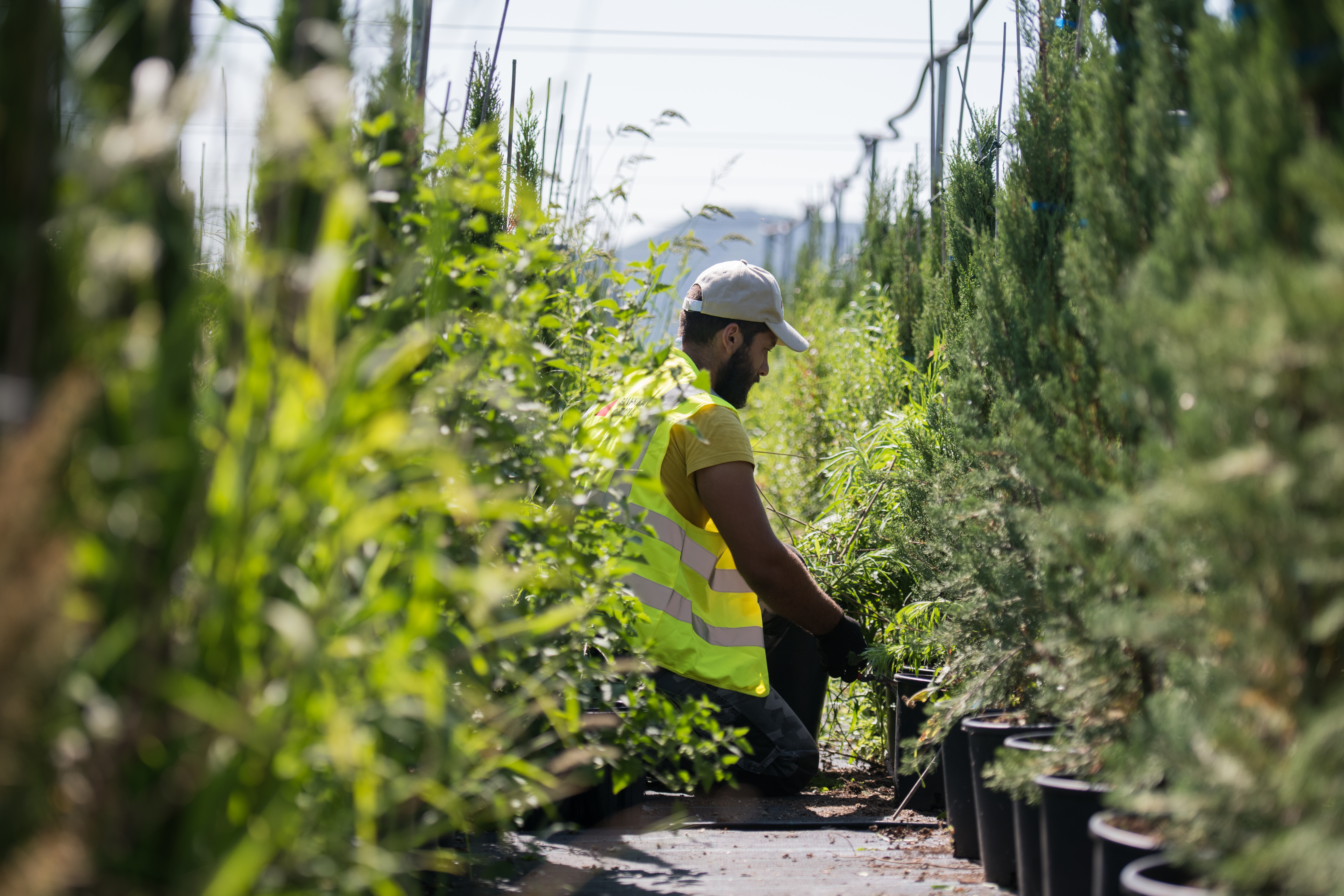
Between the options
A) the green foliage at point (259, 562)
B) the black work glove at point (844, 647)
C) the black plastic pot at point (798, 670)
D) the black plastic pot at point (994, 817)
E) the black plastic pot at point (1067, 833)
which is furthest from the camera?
the black plastic pot at point (798, 670)

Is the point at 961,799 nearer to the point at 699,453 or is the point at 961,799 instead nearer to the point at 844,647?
the point at 844,647

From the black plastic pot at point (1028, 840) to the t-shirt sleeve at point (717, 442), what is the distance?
1.49 meters

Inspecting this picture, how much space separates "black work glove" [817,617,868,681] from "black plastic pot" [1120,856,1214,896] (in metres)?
2.18

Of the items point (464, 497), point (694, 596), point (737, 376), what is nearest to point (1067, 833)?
point (464, 497)

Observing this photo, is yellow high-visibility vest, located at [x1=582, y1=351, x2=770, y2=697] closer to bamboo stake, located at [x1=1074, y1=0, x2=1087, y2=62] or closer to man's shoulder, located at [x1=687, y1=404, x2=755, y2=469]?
man's shoulder, located at [x1=687, y1=404, x2=755, y2=469]

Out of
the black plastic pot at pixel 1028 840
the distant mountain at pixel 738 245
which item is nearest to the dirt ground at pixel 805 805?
the black plastic pot at pixel 1028 840

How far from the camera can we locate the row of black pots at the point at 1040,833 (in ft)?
5.01

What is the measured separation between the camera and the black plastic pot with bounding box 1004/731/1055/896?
2182 mm

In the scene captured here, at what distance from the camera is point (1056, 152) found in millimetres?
2852

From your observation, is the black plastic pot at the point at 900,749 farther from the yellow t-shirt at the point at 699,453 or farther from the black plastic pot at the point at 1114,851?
the black plastic pot at the point at 1114,851

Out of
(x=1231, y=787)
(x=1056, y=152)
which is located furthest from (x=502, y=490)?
(x=1056, y=152)

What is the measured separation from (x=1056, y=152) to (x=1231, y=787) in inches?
82.1

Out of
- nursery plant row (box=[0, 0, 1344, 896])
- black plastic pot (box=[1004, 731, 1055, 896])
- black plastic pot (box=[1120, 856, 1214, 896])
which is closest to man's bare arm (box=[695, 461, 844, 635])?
nursery plant row (box=[0, 0, 1344, 896])

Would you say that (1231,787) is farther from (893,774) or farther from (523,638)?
(893,774)
